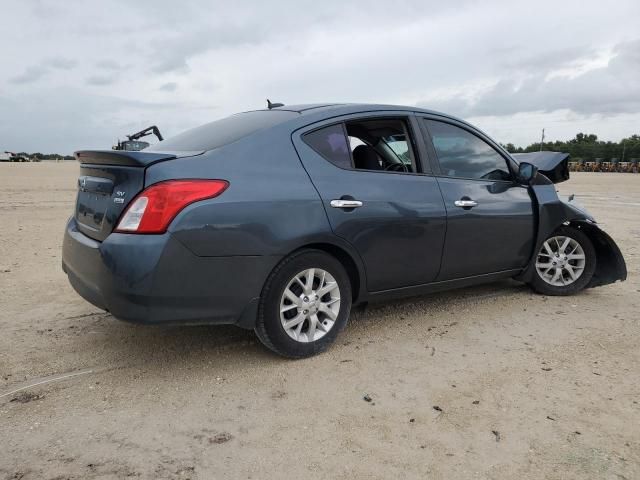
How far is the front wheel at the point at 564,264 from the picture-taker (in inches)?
195

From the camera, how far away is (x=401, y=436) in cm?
261

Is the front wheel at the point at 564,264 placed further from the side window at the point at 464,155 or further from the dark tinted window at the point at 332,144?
the dark tinted window at the point at 332,144

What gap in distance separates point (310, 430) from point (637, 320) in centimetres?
305

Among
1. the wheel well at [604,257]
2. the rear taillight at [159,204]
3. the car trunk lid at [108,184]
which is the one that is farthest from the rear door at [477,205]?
the car trunk lid at [108,184]

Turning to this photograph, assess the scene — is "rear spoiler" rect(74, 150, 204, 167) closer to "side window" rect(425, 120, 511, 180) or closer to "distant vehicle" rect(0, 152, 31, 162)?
"side window" rect(425, 120, 511, 180)

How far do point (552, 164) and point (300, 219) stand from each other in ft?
9.62

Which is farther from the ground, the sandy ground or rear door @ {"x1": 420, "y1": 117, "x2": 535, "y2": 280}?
rear door @ {"x1": 420, "y1": 117, "x2": 535, "y2": 280}

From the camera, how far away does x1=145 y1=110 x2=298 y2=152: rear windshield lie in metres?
3.46

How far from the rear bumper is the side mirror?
97.7 inches

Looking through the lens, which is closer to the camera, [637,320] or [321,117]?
[321,117]

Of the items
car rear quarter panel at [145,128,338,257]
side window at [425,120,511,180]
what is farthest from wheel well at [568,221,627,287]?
car rear quarter panel at [145,128,338,257]

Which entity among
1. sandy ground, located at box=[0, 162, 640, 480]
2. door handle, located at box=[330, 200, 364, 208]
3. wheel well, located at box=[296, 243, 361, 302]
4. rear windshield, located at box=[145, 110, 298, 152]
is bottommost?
sandy ground, located at box=[0, 162, 640, 480]

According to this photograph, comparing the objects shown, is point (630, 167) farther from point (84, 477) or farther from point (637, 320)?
point (84, 477)

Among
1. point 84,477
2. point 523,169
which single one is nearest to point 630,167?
point 523,169
